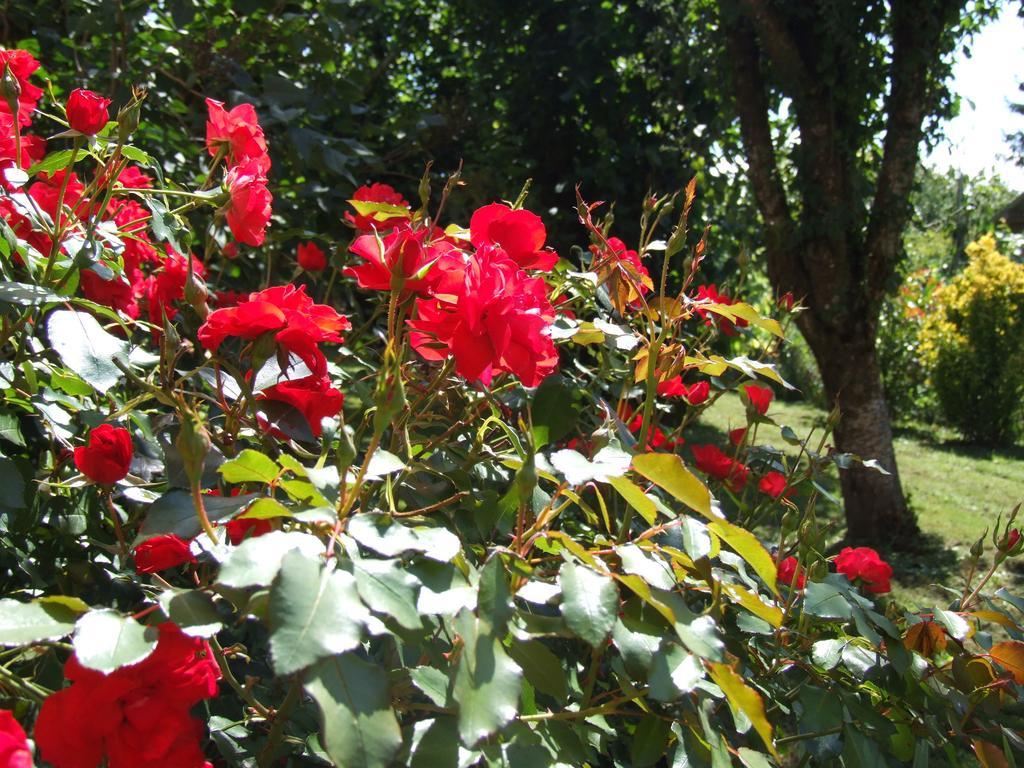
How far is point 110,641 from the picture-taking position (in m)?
0.50

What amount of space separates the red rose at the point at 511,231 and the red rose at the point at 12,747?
1.78 feet

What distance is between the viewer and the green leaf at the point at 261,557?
0.46 metres

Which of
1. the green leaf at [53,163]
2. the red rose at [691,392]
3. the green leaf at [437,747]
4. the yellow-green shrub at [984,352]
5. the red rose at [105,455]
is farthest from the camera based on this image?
the yellow-green shrub at [984,352]

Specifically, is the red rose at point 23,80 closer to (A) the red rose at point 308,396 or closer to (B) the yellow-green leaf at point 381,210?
(B) the yellow-green leaf at point 381,210

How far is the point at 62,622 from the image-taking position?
0.52m

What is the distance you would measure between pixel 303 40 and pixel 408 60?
2.19m

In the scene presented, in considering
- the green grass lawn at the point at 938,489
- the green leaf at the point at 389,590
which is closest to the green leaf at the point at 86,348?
the green leaf at the point at 389,590

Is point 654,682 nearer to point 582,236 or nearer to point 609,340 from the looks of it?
point 609,340

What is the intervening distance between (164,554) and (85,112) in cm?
44

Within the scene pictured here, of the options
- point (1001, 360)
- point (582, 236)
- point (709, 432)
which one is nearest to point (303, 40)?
point (582, 236)

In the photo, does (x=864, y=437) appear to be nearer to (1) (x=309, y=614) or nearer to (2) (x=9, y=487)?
(2) (x=9, y=487)

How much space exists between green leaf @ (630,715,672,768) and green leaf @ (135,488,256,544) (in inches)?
16.3

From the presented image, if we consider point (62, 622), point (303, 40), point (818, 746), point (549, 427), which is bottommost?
point (818, 746)

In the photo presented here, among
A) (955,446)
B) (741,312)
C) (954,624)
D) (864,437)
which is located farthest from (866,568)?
(955,446)
